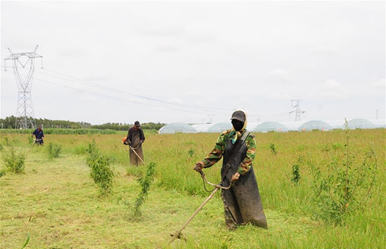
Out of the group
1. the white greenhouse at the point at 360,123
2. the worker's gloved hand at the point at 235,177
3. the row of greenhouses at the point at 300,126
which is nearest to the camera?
the worker's gloved hand at the point at 235,177

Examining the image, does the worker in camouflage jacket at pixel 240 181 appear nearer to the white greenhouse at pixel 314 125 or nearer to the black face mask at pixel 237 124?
the black face mask at pixel 237 124

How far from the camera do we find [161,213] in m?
5.66

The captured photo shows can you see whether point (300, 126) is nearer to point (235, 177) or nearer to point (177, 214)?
point (177, 214)

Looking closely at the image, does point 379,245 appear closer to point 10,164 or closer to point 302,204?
point 302,204

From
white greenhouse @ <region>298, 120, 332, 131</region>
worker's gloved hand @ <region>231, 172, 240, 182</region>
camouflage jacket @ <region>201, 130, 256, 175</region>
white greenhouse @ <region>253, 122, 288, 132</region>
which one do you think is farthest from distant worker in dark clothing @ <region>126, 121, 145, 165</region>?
white greenhouse @ <region>298, 120, 332, 131</region>

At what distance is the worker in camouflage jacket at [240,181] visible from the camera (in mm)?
4602

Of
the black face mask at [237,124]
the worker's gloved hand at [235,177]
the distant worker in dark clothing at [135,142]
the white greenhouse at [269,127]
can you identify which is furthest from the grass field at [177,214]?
the white greenhouse at [269,127]

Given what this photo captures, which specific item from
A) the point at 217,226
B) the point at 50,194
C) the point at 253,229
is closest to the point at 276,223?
the point at 253,229

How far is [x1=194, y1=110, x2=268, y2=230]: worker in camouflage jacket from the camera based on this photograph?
15.1 ft

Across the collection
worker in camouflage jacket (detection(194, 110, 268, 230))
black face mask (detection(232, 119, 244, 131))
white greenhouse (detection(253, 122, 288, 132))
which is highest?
white greenhouse (detection(253, 122, 288, 132))

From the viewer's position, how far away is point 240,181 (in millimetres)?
4652

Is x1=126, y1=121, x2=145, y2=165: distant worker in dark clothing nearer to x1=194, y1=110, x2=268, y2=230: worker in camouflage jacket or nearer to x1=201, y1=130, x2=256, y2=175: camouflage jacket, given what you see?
x1=201, y1=130, x2=256, y2=175: camouflage jacket

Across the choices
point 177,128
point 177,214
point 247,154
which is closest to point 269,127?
point 177,128

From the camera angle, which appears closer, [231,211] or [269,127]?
[231,211]
